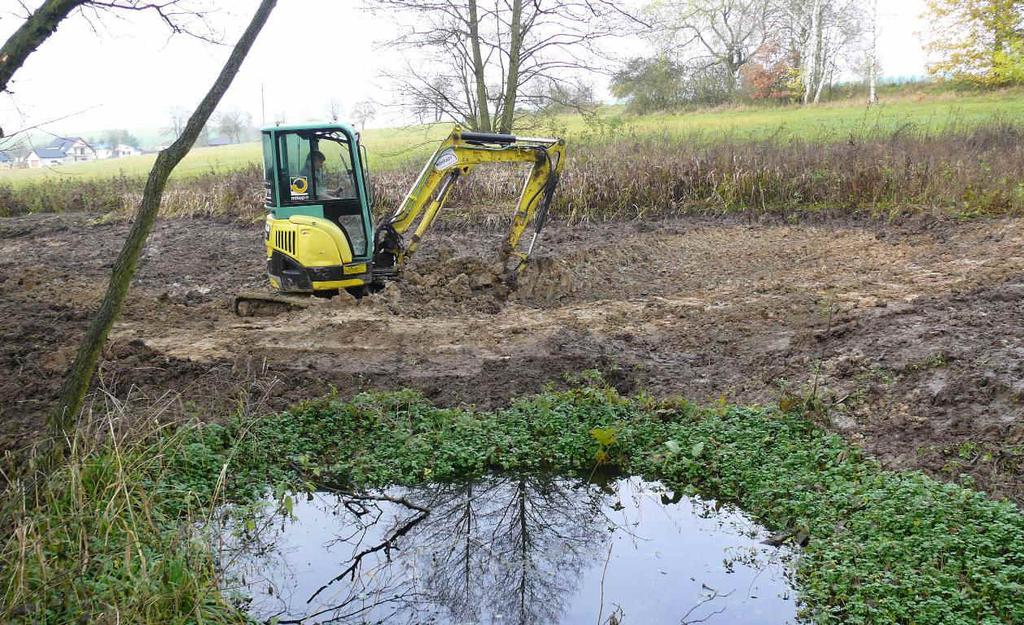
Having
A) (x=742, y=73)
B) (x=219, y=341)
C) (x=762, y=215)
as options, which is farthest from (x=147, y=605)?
(x=742, y=73)

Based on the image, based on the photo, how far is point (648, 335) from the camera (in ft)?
28.3

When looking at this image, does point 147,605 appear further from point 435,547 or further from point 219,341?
point 219,341

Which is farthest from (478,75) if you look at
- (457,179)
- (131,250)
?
(131,250)

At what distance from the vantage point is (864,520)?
4.93m

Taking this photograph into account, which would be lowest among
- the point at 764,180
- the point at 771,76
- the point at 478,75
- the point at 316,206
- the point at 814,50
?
the point at 316,206

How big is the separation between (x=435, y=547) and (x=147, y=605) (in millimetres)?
2003

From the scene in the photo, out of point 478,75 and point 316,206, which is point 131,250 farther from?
point 478,75

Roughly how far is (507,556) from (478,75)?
13968mm

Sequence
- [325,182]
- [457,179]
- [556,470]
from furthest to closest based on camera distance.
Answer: [457,179]
[325,182]
[556,470]

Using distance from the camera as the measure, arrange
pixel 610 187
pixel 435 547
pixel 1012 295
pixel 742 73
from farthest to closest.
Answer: pixel 742 73
pixel 610 187
pixel 1012 295
pixel 435 547

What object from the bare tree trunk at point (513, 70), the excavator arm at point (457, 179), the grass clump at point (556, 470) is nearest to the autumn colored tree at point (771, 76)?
the bare tree trunk at point (513, 70)

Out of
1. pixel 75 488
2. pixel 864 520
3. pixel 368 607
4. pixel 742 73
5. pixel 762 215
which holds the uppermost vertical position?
pixel 742 73

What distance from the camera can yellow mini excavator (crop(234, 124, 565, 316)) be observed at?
9.12 meters

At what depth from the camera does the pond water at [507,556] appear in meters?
4.66
